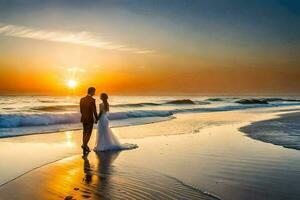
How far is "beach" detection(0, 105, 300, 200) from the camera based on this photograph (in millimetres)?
7504

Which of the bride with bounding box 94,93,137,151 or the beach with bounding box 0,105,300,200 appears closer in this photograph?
the beach with bounding box 0,105,300,200

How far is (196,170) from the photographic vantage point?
967cm

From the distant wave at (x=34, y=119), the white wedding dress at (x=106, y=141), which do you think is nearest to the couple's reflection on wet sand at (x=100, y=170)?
the white wedding dress at (x=106, y=141)

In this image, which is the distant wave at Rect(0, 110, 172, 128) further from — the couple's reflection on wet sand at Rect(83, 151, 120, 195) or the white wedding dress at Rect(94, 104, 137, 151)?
the couple's reflection on wet sand at Rect(83, 151, 120, 195)

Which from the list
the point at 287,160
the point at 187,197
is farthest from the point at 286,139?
the point at 187,197

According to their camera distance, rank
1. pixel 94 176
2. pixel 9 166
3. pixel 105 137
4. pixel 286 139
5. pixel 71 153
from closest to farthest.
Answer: pixel 94 176 < pixel 9 166 < pixel 71 153 < pixel 105 137 < pixel 286 139

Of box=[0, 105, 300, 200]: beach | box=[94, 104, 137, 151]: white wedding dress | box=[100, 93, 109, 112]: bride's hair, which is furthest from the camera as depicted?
box=[100, 93, 109, 112]: bride's hair

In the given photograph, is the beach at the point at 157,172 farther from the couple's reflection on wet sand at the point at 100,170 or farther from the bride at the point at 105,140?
the bride at the point at 105,140

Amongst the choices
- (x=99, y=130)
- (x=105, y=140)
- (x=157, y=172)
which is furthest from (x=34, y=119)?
(x=157, y=172)

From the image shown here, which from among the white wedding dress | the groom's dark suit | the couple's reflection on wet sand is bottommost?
the couple's reflection on wet sand

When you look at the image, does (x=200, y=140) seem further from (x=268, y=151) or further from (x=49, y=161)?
(x=49, y=161)

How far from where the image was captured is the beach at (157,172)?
24.6ft

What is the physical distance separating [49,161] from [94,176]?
307 centimetres

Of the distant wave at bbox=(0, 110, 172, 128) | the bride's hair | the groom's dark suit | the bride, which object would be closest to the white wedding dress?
the bride
